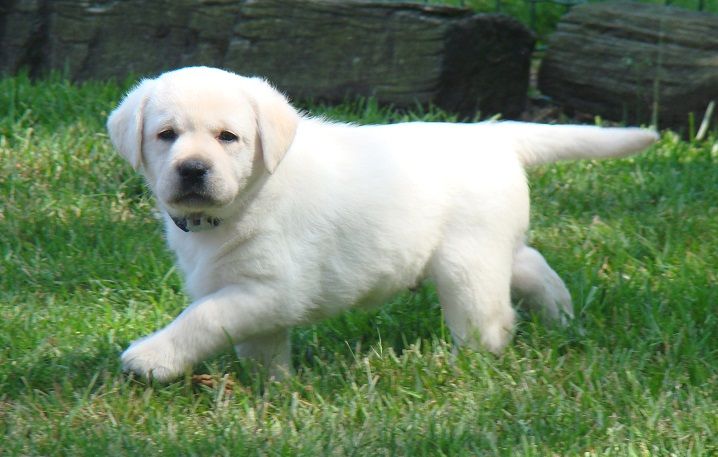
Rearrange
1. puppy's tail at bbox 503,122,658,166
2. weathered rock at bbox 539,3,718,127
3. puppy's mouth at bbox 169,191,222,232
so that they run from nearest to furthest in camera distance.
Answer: puppy's mouth at bbox 169,191,222,232 → puppy's tail at bbox 503,122,658,166 → weathered rock at bbox 539,3,718,127

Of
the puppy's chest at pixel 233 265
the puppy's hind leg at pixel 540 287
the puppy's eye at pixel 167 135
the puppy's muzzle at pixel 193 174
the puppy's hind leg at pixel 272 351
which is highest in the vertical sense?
the puppy's eye at pixel 167 135

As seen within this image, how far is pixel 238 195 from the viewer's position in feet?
11.4

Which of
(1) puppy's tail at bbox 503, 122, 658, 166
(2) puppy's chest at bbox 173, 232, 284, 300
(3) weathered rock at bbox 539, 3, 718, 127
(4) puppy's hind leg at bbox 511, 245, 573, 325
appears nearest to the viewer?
(2) puppy's chest at bbox 173, 232, 284, 300

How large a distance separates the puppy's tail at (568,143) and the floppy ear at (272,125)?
0.90 meters

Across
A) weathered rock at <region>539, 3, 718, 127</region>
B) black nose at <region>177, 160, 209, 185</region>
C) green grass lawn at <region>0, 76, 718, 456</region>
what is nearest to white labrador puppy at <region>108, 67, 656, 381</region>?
black nose at <region>177, 160, 209, 185</region>

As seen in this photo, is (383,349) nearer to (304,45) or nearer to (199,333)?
(199,333)

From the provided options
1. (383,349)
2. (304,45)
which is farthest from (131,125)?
(304,45)

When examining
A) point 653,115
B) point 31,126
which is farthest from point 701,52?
point 31,126

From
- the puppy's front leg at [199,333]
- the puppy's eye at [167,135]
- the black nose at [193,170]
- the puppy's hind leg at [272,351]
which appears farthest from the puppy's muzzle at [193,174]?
the puppy's hind leg at [272,351]

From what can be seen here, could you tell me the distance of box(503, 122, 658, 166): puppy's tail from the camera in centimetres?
392

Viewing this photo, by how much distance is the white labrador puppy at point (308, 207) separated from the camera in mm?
3383

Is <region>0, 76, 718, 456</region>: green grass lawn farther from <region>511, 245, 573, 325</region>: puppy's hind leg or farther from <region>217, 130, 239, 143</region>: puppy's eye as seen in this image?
<region>217, 130, 239, 143</region>: puppy's eye

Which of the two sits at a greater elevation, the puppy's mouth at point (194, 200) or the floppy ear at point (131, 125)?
the floppy ear at point (131, 125)

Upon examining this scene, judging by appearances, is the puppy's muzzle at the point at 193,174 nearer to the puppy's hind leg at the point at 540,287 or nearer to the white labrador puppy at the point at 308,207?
the white labrador puppy at the point at 308,207
